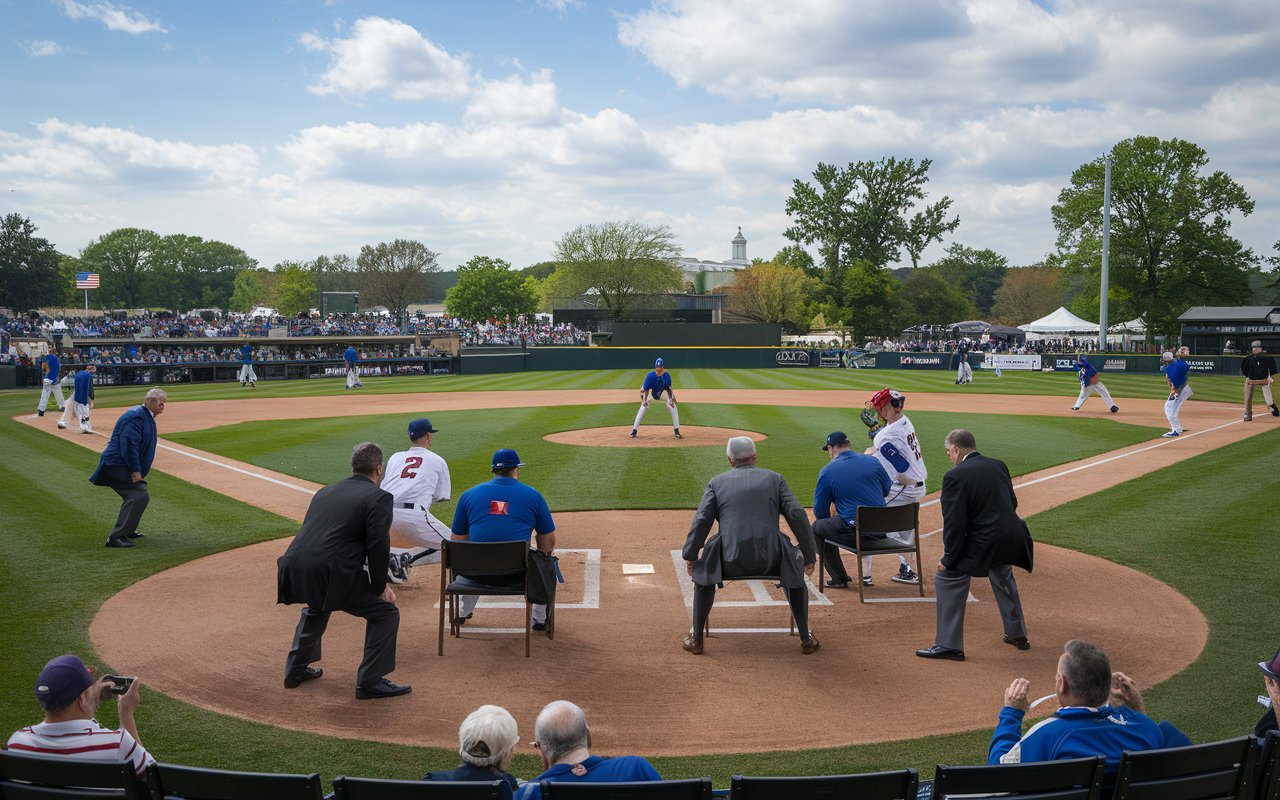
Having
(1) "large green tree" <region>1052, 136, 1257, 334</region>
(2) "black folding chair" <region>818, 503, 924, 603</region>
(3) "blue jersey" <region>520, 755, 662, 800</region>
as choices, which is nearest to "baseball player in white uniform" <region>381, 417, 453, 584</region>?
(2) "black folding chair" <region>818, 503, 924, 603</region>

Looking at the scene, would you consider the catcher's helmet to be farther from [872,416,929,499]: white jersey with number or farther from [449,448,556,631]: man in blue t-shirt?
[449,448,556,631]: man in blue t-shirt

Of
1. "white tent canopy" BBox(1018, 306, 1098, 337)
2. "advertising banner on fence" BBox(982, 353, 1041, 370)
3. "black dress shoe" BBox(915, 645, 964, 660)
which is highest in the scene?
"white tent canopy" BBox(1018, 306, 1098, 337)

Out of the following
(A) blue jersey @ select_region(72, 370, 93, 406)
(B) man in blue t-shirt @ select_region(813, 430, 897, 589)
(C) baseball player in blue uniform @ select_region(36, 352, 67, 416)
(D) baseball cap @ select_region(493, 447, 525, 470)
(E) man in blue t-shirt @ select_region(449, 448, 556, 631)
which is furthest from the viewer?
(C) baseball player in blue uniform @ select_region(36, 352, 67, 416)

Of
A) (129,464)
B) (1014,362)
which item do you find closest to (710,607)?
(129,464)

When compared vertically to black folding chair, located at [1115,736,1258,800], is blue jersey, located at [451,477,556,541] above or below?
above

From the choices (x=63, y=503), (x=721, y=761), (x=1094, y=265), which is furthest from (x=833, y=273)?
(x=721, y=761)

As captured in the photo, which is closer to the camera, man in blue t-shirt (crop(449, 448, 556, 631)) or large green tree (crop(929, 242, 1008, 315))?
man in blue t-shirt (crop(449, 448, 556, 631))

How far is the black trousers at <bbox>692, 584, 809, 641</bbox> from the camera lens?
25.7 feet

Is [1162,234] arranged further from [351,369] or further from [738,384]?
[351,369]

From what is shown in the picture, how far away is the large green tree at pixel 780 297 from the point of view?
278ft

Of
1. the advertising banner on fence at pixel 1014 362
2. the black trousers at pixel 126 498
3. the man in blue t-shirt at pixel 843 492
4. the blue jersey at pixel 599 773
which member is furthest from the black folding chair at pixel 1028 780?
the advertising banner on fence at pixel 1014 362

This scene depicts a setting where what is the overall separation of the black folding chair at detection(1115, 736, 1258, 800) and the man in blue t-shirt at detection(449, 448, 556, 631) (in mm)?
5140

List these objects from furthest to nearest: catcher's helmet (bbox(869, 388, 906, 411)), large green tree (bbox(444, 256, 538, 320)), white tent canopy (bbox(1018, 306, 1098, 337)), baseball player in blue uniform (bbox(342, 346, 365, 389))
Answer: large green tree (bbox(444, 256, 538, 320)), white tent canopy (bbox(1018, 306, 1098, 337)), baseball player in blue uniform (bbox(342, 346, 365, 389)), catcher's helmet (bbox(869, 388, 906, 411))

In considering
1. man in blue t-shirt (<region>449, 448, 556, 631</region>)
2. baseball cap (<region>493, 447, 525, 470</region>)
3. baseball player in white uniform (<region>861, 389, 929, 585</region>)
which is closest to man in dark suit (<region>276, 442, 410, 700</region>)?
man in blue t-shirt (<region>449, 448, 556, 631</region>)
